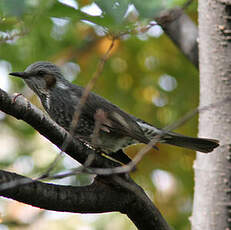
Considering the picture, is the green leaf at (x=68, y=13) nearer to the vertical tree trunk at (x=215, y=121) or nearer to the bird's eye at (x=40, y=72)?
the vertical tree trunk at (x=215, y=121)

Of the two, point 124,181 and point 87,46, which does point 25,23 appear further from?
point 87,46

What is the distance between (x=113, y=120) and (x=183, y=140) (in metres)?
0.63

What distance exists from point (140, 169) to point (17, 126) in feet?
5.34

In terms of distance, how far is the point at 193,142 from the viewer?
3.70m

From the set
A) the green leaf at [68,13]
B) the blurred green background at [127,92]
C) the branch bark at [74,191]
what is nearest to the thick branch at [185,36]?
the blurred green background at [127,92]

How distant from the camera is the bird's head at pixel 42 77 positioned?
3908mm

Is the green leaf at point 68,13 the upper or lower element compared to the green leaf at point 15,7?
upper

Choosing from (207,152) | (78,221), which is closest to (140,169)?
(78,221)

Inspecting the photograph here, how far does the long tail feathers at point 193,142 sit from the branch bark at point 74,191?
706mm

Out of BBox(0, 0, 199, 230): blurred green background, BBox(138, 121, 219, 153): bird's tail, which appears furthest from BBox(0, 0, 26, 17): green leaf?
BBox(0, 0, 199, 230): blurred green background

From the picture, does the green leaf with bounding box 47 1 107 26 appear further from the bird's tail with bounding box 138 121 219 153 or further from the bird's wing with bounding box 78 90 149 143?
the bird's wing with bounding box 78 90 149 143

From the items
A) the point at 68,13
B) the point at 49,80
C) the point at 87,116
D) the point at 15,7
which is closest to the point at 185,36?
the point at 87,116

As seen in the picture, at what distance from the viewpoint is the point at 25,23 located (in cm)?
226

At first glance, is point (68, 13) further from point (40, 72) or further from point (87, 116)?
point (40, 72)
